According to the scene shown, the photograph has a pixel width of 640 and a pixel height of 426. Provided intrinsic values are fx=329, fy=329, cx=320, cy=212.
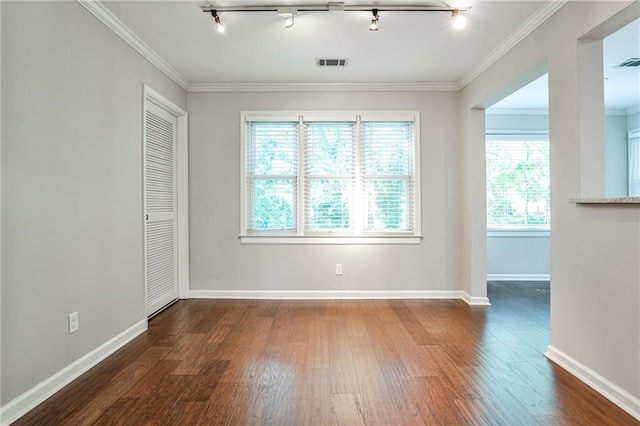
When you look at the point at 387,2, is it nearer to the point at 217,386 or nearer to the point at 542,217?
the point at 217,386

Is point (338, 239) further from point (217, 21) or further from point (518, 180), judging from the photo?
point (518, 180)

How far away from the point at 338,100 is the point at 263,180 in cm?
131

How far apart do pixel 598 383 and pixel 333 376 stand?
156 cm

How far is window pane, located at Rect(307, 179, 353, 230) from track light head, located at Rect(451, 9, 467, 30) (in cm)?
197

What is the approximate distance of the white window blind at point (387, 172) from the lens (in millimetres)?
3953

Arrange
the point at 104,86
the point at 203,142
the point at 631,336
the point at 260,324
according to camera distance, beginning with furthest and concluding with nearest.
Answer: the point at 203,142 → the point at 260,324 → the point at 104,86 → the point at 631,336

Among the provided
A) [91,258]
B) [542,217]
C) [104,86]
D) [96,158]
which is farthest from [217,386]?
[542,217]

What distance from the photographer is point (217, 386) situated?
2.01m

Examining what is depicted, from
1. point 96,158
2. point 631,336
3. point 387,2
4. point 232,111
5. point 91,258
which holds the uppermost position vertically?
point 387,2

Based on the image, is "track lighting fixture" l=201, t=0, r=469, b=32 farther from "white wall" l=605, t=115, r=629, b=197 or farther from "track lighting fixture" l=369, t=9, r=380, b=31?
"white wall" l=605, t=115, r=629, b=197

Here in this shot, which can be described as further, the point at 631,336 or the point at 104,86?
the point at 104,86

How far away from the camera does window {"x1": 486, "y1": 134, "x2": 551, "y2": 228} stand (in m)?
4.81

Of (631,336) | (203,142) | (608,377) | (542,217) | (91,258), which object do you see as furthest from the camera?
(542,217)

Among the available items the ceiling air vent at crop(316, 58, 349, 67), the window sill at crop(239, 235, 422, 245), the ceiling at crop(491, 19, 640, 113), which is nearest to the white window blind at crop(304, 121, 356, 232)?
the window sill at crop(239, 235, 422, 245)
